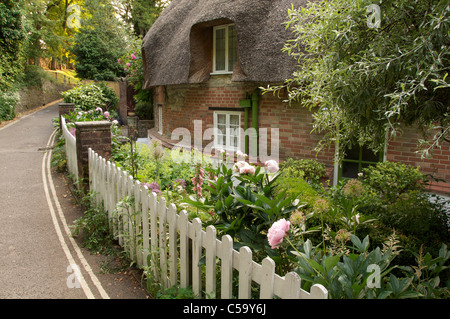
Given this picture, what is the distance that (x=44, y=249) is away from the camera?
179 inches

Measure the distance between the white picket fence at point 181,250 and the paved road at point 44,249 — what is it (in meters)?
0.45

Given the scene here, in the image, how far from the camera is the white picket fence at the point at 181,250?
208cm

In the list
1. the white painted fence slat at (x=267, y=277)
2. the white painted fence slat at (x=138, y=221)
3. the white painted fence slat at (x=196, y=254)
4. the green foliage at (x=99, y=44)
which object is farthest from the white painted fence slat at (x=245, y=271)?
the green foliage at (x=99, y=44)

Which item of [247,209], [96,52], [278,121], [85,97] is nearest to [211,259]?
[247,209]

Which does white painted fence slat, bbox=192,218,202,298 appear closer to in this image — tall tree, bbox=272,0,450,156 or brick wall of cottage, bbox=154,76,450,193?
tall tree, bbox=272,0,450,156

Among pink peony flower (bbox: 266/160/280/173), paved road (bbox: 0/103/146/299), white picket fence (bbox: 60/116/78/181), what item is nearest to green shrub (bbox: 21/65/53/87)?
paved road (bbox: 0/103/146/299)

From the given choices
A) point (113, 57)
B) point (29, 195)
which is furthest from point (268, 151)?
point (113, 57)

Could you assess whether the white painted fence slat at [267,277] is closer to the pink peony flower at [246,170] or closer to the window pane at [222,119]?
the pink peony flower at [246,170]

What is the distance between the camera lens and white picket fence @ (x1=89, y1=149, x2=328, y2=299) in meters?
2.08

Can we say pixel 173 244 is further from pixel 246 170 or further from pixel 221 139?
pixel 221 139

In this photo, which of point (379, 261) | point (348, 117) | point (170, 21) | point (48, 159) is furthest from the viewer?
point (170, 21)

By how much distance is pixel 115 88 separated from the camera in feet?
79.7
